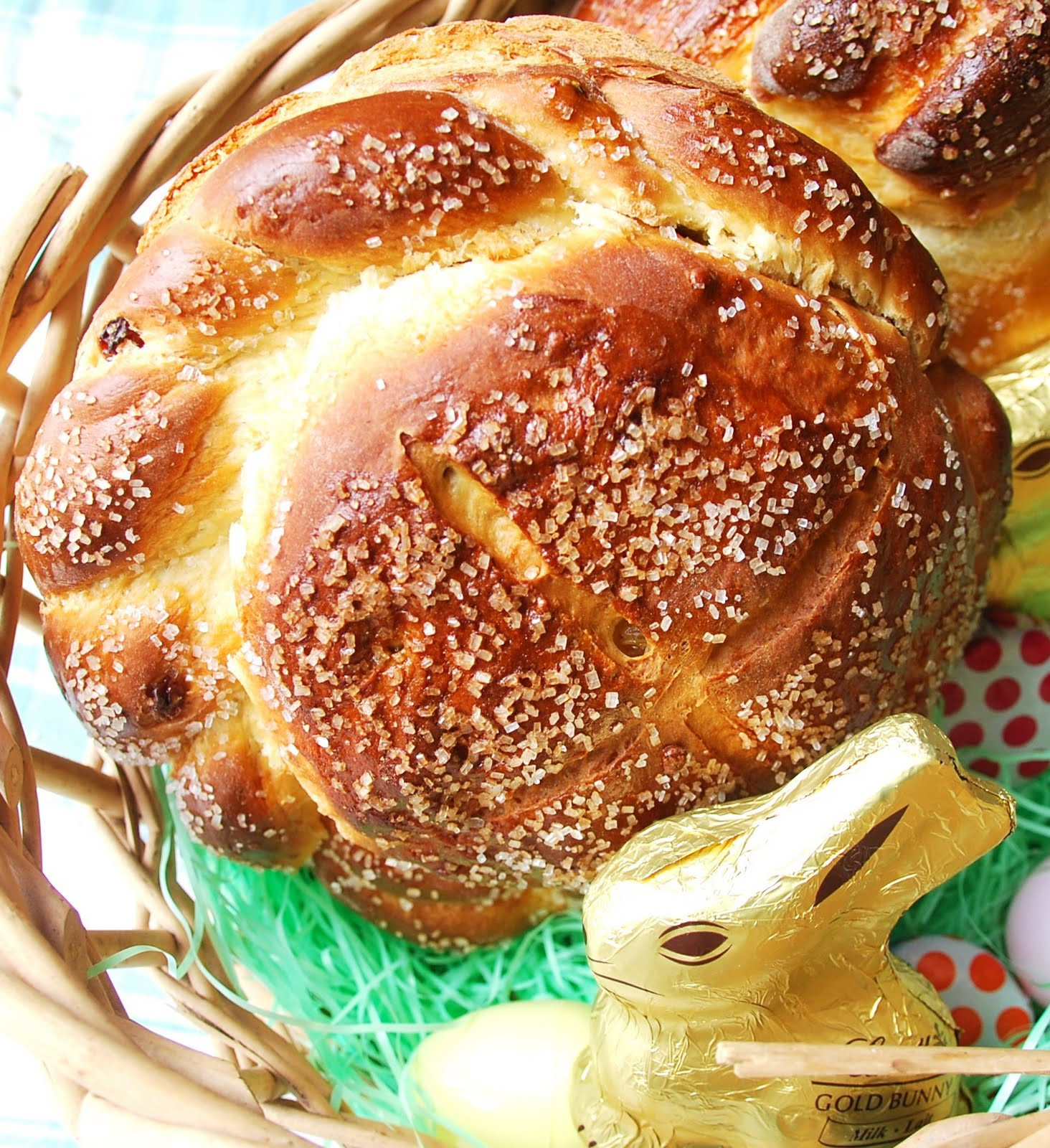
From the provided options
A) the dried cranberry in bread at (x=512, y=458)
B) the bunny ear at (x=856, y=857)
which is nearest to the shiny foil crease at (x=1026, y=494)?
the dried cranberry in bread at (x=512, y=458)

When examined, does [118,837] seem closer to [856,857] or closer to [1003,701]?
[856,857]

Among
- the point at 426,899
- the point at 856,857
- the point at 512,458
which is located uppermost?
the point at 512,458

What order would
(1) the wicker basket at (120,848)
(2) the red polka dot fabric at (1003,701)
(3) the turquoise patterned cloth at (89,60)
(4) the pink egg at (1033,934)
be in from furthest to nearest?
(3) the turquoise patterned cloth at (89,60) < (2) the red polka dot fabric at (1003,701) < (4) the pink egg at (1033,934) < (1) the wicker basket at (120,848)

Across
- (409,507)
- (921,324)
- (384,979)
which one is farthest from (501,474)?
(384,979)

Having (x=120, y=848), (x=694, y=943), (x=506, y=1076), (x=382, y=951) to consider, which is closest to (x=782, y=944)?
(x=694, y=943)

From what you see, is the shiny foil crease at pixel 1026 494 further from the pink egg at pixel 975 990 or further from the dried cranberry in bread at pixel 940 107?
the pink egg at pixel 975 990
